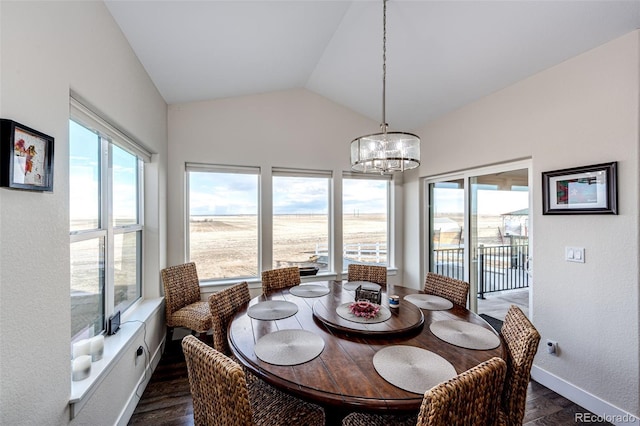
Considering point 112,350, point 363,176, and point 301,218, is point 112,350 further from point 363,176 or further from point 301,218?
point 363,176

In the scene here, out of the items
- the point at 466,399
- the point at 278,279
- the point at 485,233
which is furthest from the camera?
the point at 485,233

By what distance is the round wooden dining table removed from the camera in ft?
3.54

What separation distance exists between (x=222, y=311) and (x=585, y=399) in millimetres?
2815

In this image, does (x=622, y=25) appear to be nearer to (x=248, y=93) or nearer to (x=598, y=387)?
(x=598, y=387)

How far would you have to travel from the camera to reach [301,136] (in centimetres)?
360

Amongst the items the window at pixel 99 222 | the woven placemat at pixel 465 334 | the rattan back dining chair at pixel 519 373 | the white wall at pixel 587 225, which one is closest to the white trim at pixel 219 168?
the window at pixel 99 222

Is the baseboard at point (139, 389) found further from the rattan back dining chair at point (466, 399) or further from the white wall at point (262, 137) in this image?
the rattan back dining chair at point (466, 399)

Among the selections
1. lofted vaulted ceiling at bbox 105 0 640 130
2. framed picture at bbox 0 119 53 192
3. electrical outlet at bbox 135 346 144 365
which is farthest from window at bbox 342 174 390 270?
framed picture at bbox 0 119 53 192

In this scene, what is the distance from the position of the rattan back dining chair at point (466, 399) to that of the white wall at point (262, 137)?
9.09 ft

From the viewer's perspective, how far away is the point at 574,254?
2.12 meters

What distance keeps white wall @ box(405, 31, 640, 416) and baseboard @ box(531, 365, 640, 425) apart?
0.5 inches

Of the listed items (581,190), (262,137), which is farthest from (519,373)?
(262,137)

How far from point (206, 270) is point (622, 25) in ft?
13.8

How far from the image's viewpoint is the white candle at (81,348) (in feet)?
5.06
